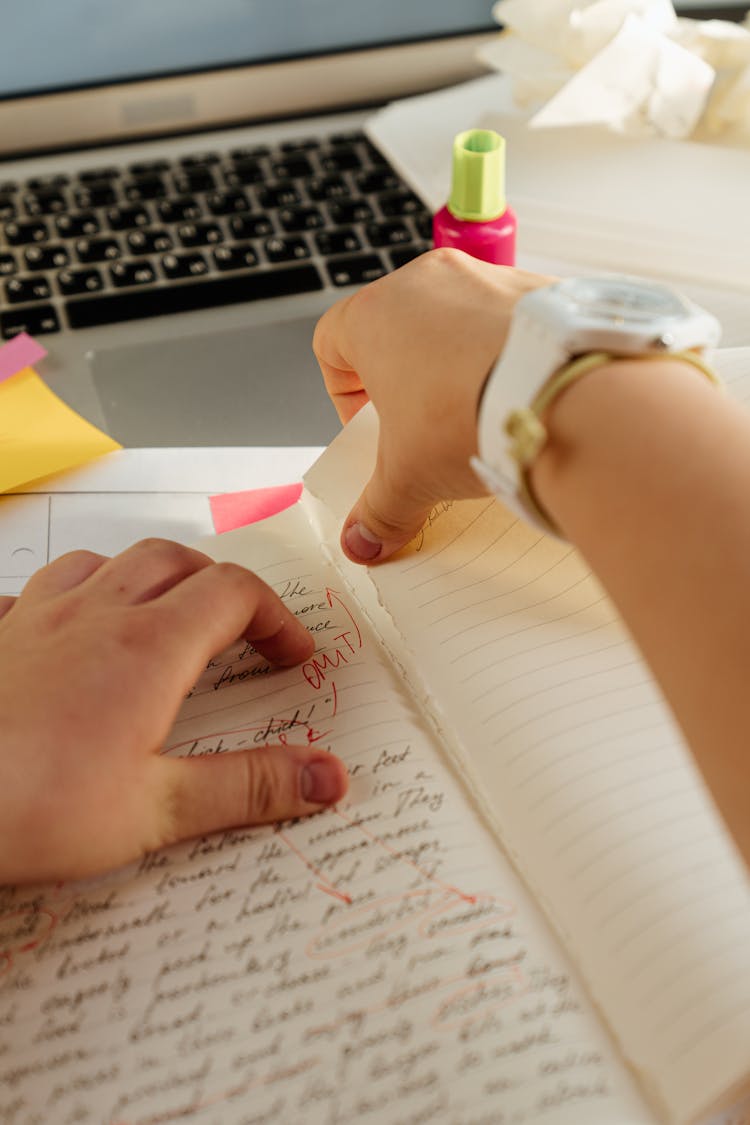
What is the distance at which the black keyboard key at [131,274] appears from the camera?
867 mm

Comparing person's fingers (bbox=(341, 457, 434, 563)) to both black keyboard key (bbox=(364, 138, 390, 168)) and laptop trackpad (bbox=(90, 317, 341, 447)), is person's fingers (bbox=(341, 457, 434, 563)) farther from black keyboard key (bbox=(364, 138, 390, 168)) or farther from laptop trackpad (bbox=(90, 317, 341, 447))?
black keyboard key (bbox=(364, 138, 390, 168))

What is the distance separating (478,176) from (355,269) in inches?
7.7

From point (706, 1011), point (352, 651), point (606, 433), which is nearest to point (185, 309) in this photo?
point (352, 651)

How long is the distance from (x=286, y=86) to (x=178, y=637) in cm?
66

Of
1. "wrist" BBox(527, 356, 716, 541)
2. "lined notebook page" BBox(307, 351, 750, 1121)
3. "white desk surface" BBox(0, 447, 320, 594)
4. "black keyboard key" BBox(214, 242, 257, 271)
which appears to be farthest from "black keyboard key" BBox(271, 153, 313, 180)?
"wrist" BBox(527, 356, 716, 541)

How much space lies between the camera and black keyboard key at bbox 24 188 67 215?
92 centimetres

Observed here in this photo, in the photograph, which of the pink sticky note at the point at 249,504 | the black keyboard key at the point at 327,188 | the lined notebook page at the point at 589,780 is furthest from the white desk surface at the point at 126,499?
the black keyboard key at the point at 327,188

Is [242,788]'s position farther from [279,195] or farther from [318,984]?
[279,195]

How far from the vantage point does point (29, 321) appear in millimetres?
836

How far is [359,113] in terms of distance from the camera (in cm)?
104

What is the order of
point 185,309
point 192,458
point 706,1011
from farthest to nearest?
point 185,309 < point 192,458 < point 706,1011

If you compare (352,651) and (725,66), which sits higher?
(725,66)

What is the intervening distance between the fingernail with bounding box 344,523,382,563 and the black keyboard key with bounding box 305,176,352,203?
44 cm

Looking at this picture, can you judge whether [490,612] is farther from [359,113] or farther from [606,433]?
[359,113]
